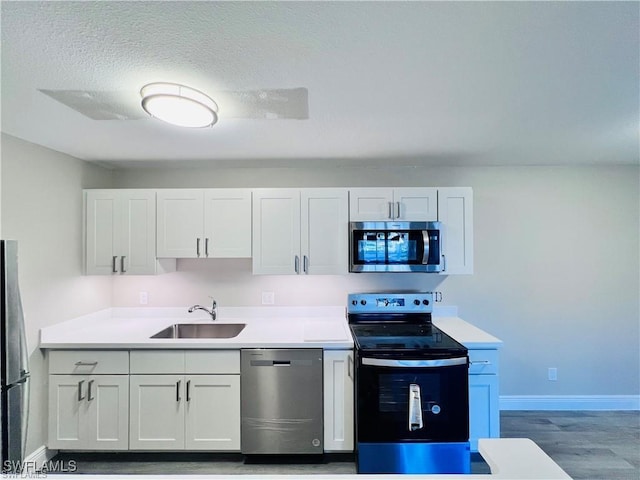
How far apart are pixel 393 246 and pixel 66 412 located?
2741 millimetres

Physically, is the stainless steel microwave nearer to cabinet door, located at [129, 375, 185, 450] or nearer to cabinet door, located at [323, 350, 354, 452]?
cabinet door, located at [323, 350, 354, 452]

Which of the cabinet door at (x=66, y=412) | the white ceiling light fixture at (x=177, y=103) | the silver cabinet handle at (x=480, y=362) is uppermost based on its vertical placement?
the white ceiling light fixture at (x=177, y=103)

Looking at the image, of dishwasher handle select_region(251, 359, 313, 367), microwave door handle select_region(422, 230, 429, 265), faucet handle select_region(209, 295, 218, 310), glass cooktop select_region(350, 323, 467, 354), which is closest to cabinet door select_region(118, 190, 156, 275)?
faucet handle select_region(209, 295, 218, 310)

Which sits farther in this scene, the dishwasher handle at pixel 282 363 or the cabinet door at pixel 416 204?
the cabinet door at pixel 416 204

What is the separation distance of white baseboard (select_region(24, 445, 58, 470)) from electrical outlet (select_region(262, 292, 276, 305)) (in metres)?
1.87

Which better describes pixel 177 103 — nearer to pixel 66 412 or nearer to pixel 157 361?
pixel 157 361

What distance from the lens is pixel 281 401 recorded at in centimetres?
225

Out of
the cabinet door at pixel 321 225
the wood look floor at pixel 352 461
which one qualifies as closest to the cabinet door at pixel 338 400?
the wood look floor at pixel 352 461

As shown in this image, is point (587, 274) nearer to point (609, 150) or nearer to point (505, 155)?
point (609, 150)

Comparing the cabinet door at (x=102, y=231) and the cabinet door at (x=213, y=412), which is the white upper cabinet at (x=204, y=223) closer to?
the cabinet door at (x=102, y=231)

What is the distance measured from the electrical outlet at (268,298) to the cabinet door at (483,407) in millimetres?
1759

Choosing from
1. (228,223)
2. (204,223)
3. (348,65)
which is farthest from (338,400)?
(348,65)

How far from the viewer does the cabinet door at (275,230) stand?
2.66m

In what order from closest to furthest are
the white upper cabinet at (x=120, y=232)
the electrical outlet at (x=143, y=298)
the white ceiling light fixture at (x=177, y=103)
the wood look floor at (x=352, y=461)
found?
the white ceiling light fixture at (x=177, y=103)
the wood look floor at (x=352, y=461)
the white upper cabinet at (x=120, y=232)
the electrical outlet at (x=143, y=298)
